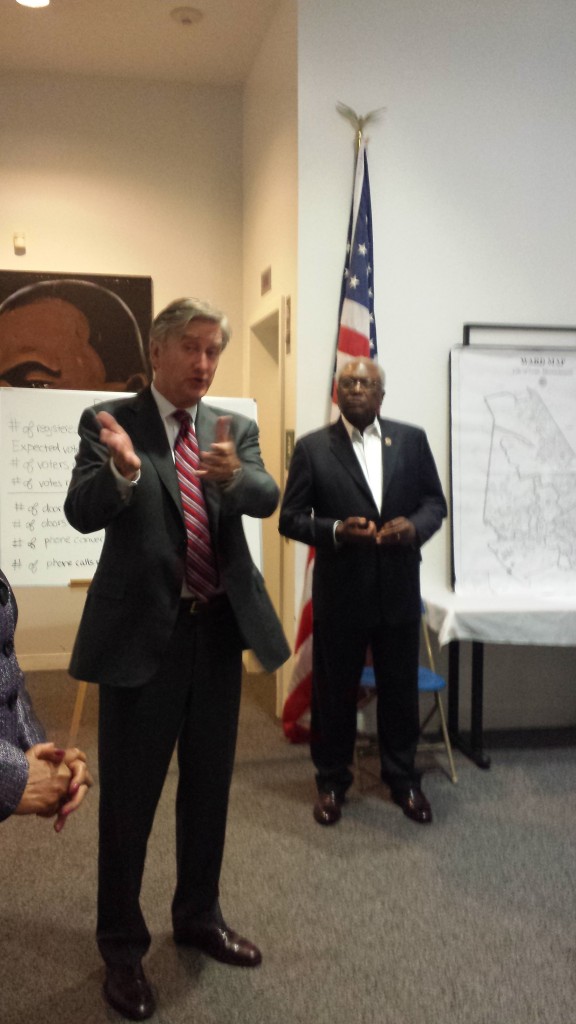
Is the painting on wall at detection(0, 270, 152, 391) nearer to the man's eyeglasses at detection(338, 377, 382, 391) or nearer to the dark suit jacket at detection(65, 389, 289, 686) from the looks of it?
the man's eyeglasses at detection(338, 377, 382, 391)

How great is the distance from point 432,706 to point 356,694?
3.43ft

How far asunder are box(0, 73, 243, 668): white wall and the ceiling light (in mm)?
787

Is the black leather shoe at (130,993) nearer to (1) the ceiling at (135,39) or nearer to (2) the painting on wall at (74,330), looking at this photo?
(2) the painting on wall at (74,330)

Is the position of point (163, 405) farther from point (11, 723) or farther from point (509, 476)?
point (509, 476)

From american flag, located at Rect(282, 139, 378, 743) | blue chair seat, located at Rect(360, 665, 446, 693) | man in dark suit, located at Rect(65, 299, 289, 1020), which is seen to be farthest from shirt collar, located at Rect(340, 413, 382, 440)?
man in dark suit, located at Rect(65, 299, 289, 1020)

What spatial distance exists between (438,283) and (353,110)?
85 centimetres

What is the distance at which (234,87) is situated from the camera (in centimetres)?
535

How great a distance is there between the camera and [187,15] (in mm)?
4449

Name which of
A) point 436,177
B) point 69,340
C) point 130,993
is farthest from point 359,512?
point 69,340

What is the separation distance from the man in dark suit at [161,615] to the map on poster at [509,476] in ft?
6.62

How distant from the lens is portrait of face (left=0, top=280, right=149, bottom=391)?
17.1 feet

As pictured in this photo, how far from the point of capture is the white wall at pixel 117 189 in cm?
521

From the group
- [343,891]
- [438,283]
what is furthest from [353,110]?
[343,891]

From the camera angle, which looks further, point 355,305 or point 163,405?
point 355,305
